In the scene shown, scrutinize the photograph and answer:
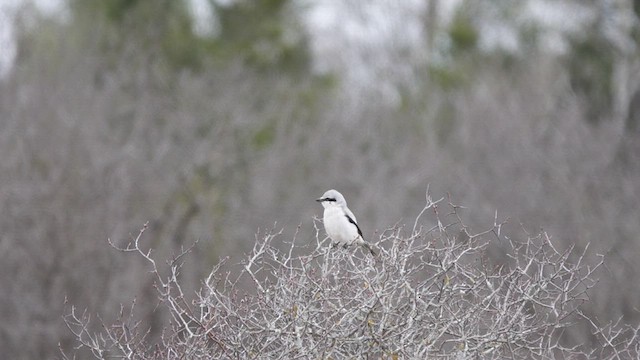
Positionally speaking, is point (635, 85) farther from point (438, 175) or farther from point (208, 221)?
point (208, 221)

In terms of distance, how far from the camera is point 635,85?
27.5 meters

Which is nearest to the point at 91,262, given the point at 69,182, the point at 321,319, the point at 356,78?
the point at 69,182

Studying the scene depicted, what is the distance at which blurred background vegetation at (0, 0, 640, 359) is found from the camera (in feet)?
71.6

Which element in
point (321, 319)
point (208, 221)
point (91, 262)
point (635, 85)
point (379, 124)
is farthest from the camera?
point (379, 124)

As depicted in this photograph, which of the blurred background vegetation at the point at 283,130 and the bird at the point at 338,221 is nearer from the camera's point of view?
the bird at the point at 338,221

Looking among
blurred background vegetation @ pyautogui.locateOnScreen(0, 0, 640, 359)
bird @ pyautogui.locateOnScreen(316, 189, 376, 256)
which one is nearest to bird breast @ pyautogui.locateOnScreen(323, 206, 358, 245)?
bird @ pyautogui.locateOnScreen(316, 189, 376, 256)

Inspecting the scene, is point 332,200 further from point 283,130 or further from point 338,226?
point 283,130

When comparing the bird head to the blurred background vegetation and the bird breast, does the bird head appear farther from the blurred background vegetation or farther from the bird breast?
the blurred background vegetation

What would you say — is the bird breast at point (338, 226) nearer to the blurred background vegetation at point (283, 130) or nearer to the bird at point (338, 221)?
the bird at point (338, 221)

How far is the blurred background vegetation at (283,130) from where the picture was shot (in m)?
21.8

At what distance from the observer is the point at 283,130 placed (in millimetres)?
27359

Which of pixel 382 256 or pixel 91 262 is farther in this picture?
pixel 91 262

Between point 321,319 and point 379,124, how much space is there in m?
20.8

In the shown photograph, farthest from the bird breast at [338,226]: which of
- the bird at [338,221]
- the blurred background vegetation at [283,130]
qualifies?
the blurred background vegetation at [283,130]
